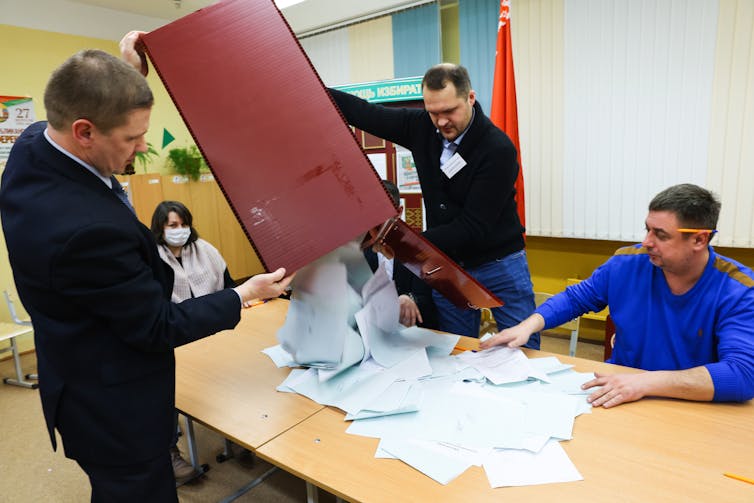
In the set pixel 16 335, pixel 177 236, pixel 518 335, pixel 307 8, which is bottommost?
pixel 16 335

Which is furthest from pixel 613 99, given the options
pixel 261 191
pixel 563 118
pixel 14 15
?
pixel 14 15

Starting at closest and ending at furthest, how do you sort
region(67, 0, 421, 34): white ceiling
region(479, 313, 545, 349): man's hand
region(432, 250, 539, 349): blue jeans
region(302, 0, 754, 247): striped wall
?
region(479, 313, 545, 349): man's hand, region(432, 250, 539, 349): blue jeans, region(302, 0, 754, 247): striped wall, region(67, 0, 421, 34): white ceiling

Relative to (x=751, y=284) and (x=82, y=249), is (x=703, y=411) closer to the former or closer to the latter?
(x=751, y=284)

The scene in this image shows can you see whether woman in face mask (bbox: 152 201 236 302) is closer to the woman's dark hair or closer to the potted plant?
the woman's dark hair

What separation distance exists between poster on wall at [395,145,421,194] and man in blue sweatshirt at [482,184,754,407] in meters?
2.38

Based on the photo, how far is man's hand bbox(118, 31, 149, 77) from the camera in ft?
4.16

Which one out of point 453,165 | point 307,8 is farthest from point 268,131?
point 307,8

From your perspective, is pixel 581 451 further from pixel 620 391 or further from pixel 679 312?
pixel 679 312

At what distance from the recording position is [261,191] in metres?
1.26

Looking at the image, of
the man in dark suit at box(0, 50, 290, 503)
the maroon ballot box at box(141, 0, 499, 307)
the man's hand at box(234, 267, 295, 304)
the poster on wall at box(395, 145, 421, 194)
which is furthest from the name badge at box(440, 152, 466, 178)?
the poster on wall at box(395, 145, 421, 194)

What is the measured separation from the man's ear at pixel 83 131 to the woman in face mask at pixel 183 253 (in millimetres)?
1822

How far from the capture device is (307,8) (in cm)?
453

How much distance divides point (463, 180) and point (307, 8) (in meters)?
3.29

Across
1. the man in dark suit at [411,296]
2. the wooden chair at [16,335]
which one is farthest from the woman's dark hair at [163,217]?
the wooden chair at [16,335]
